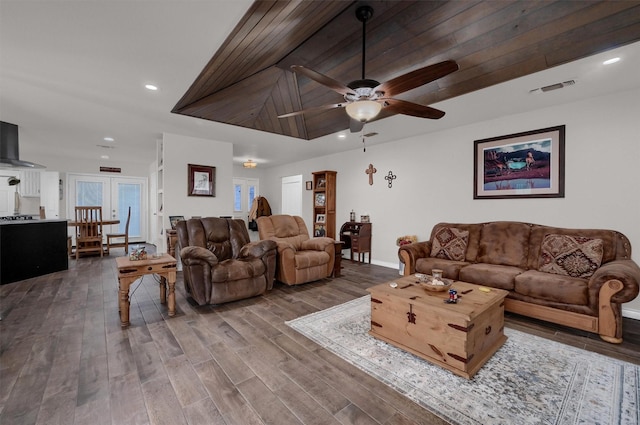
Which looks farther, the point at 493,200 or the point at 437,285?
the point at 493,200

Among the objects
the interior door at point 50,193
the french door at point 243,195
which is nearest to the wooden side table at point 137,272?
the french door at point 243,195

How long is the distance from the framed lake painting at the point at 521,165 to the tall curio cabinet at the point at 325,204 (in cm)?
318

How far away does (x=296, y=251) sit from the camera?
14.6ft

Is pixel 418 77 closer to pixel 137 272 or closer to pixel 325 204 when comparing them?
pixel 137 272

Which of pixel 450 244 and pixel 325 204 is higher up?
pixel 325 204

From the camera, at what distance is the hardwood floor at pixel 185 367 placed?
159 centimetres

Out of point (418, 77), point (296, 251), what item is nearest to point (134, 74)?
point (418, 77)

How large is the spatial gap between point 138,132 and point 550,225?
686 centimetres

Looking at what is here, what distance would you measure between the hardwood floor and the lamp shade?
6.51 ft

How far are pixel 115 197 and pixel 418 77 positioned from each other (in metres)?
9.46

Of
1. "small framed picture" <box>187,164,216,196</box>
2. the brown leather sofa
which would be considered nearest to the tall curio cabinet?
"small framed picture" <box>187,164,216,196</box>

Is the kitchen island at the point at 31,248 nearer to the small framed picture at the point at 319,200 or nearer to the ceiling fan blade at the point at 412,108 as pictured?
the small framed picture at the point at 319,200

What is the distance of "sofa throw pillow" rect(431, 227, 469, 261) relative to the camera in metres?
3.93

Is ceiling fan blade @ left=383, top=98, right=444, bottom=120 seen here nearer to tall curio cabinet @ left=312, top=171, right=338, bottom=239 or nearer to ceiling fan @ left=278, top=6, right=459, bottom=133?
ceiling fan @ left=278, top=6, right=459, bottom=133
